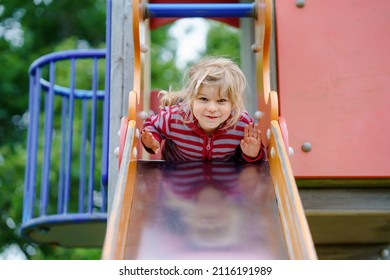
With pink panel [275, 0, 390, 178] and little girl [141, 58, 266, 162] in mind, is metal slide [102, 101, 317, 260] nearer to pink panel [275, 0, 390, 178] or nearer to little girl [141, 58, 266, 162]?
little girl [141, 58, 266, 162]

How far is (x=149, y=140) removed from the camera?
288 cm

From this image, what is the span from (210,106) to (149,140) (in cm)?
30

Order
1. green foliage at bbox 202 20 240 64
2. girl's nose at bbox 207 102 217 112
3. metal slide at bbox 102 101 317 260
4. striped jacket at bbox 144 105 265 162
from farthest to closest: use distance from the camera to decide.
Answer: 1. green foliage at bbox 202 20 240 64
2. striped jacket at bbox 144 105 265 162
3. girl's nose at bbox 207 102 217 112
4. metal slide at bbox 102 101 317 260

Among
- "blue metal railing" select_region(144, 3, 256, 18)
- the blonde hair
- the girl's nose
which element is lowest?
the girl's nose

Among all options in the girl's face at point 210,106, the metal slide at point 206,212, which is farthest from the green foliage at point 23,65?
the metal slide at point 206,212

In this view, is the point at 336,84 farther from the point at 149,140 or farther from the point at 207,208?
the point at 207,208

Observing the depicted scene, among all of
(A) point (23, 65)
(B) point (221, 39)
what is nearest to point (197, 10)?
(A) point (23, 65)

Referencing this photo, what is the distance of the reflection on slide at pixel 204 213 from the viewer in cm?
219

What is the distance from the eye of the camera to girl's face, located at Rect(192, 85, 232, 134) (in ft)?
9.30

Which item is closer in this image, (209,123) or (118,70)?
(209,123)

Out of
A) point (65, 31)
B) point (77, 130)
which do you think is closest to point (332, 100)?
point (77, 130)

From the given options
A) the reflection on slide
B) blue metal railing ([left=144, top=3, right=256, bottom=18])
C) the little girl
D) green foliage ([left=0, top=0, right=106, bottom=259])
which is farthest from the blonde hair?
green foliage ([left=0, top=0, right=106, bottom=259])

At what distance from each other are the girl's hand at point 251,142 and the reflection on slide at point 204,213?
7 cm

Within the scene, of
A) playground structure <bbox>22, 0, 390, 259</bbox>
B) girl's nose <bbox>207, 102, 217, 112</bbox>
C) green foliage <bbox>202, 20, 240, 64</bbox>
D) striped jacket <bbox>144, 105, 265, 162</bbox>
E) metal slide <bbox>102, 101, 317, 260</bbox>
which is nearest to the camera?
metal slide <bbox>102, 101, 317, 260</bbox>
